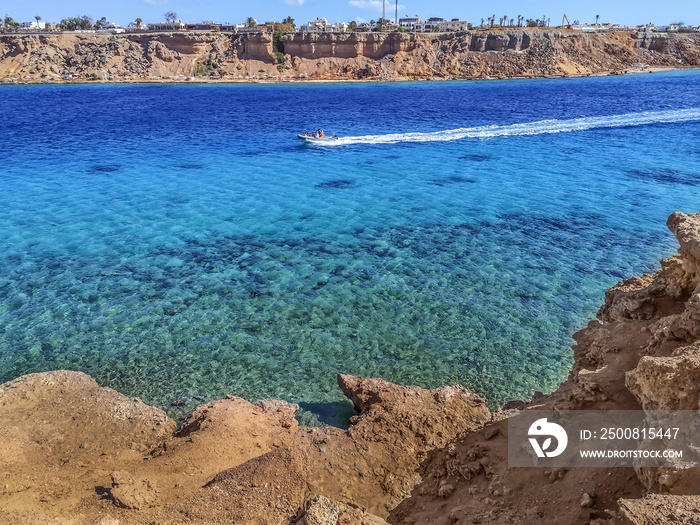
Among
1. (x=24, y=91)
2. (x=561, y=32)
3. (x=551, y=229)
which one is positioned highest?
(x=561, y=32)

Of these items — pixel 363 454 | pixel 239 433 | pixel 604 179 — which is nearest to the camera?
pixel 363 454

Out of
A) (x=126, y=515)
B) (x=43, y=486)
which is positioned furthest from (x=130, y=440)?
(x=126, y=515)

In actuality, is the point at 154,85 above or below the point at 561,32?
below

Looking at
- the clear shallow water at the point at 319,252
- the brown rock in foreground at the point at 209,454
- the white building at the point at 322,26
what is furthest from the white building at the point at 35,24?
the brown rock in foreground at the point at 209,454

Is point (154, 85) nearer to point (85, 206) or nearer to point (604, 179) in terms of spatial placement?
point (85, 206)

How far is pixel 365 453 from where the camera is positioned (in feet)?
27.1

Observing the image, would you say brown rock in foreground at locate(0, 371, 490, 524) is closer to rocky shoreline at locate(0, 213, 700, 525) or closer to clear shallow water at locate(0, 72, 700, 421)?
rocky shoreline at locate(0, 213, 700, 525)

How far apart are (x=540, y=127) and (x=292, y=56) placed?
74446mm

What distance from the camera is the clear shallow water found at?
11961 millimetres

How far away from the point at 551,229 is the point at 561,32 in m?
114

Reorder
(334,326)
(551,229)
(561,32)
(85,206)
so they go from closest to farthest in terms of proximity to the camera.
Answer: (334,326) < (551,229) < (85,206) < (561,32)

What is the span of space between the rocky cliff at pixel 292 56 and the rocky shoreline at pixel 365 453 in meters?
102

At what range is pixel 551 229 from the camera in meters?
20.1

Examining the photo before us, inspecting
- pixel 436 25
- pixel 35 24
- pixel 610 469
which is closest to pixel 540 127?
pixel 610 469
